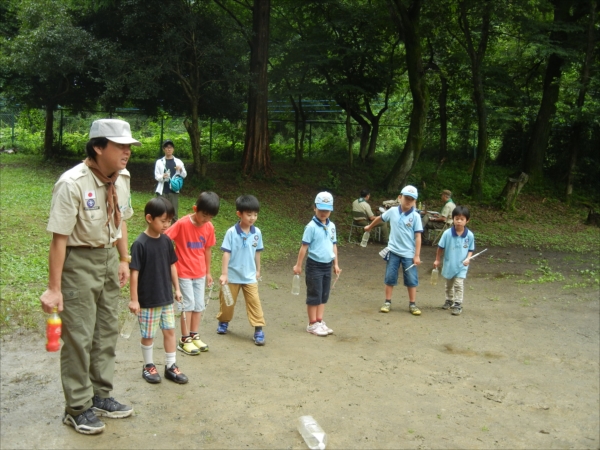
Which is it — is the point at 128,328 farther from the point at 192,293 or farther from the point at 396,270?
the point at 396,270

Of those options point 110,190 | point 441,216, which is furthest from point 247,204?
point 441,216

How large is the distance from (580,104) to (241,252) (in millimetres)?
16718

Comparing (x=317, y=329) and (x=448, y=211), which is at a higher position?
(x=448, y=211)

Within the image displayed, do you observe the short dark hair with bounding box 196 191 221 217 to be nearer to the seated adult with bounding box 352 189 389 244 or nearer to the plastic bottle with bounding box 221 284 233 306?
the plastic bottle with bounding box 221 284 233 306

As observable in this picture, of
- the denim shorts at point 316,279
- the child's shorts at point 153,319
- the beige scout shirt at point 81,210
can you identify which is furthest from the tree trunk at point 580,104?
the beige scout shirt at point 81,210

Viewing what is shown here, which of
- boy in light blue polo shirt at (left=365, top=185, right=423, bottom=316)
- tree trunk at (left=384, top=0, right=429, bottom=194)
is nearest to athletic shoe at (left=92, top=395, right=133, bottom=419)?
boy in light blue polo shirt at (left=365, top=185, right=423, bottom=316)

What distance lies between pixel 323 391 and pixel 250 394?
680mm

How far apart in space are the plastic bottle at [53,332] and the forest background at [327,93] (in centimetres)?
1070

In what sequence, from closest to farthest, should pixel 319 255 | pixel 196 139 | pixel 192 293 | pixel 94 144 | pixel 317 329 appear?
1. pixel 94 144
2. pixel 192 293
3. pixel 319 255
4. pixel 317 329
5. pixel 196 139

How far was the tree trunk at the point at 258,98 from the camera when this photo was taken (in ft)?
61.1

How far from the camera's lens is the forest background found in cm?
1708

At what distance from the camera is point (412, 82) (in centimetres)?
1911

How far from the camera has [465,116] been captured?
23766 millimetres

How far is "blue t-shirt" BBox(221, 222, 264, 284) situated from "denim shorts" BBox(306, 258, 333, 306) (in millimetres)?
920
